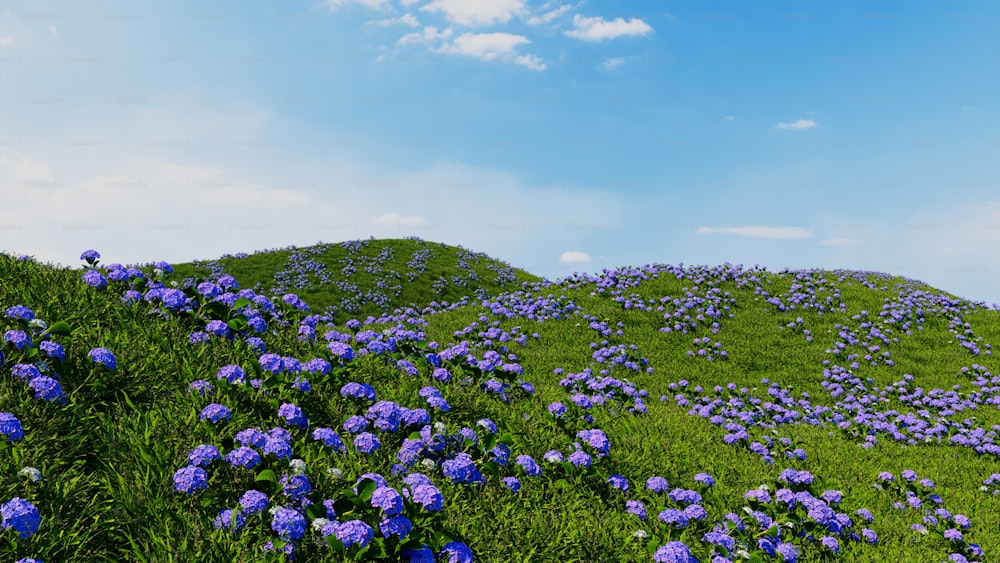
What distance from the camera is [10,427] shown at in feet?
14.9

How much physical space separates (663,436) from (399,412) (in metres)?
4.94

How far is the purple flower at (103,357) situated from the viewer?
18.9ft

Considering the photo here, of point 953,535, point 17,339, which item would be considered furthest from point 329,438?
point 953,535

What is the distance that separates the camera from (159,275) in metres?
8.52

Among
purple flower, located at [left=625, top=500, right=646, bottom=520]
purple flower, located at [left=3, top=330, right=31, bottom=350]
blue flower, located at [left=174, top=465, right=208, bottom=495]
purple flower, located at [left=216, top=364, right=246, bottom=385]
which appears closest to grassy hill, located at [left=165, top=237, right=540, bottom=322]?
purple flower, located at [left=216, top=364, right=246, bottom=385]

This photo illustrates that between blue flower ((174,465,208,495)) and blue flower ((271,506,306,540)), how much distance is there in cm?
70

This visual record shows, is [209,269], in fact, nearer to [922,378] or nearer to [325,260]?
[325,260]

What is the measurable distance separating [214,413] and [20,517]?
1.68 metres

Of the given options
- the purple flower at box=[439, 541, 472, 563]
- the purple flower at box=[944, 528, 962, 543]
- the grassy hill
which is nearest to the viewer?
the purple flower at box=[439, 541, 472, 563]

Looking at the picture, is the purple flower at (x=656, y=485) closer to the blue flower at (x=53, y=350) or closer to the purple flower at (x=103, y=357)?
the purple flower at (x=103, y=357)

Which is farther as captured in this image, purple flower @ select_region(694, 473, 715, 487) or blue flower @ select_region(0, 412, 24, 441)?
purple flower @ select_region(694, 473, 715, 487)

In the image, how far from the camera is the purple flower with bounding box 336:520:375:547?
4.03 metres

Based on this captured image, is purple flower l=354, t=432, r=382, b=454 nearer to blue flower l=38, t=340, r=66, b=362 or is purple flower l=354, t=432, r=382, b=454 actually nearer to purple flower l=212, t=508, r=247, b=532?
purple flower l=212, t=508, r=247, b=532

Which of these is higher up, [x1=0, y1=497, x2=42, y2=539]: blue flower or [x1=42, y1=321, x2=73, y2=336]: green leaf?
[x1=42, y1=321, x2=73, y2=336]: green leaf
